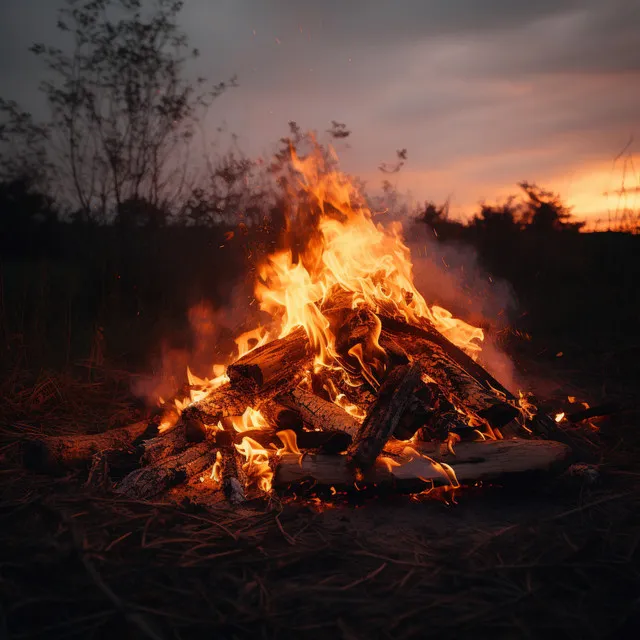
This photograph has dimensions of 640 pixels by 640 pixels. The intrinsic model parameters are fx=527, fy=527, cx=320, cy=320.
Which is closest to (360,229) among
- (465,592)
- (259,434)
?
(259,434)

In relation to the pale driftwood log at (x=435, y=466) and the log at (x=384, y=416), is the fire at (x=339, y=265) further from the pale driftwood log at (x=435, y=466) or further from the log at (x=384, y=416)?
the pale driftwood log at (x=435, y=466)

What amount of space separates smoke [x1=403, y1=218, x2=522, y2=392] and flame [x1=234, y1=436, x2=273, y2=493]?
8.74ft

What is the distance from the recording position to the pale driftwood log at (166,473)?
9.73 ft

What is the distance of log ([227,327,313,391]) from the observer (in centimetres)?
359

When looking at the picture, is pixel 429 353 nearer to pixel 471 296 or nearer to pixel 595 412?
pixel 595 412

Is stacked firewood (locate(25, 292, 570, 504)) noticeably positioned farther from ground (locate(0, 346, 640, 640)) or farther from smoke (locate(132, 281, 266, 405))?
smoke (locate(132, 281, 266, 405))

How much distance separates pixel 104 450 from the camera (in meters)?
3.45

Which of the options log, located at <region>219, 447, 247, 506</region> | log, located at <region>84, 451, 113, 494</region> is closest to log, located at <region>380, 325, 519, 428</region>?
log, located at <region>219, 447, 247, 506</region>

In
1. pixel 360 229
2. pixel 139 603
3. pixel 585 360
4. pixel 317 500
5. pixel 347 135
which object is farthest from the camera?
pixel 585 360

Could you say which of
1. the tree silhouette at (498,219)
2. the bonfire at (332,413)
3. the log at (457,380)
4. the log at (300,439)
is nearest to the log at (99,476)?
the bonfire at (332,413)

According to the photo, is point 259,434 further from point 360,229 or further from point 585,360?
point 585,360

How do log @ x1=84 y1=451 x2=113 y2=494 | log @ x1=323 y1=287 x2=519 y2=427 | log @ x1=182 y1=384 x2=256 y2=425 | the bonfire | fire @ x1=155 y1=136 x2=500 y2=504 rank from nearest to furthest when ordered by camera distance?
log @ x1=84 y1=451 x2=113 y2=494
the bonfire
log @ x1=323 y1=287 x2=519 y2=427
log @ x1=182 y1=384 x2=256 y2=425
fire @ x1=155 y1=136 x2=500 y2=504

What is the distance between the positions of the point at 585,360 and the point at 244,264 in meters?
5.06

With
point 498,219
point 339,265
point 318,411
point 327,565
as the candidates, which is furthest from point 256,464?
point 498,219
